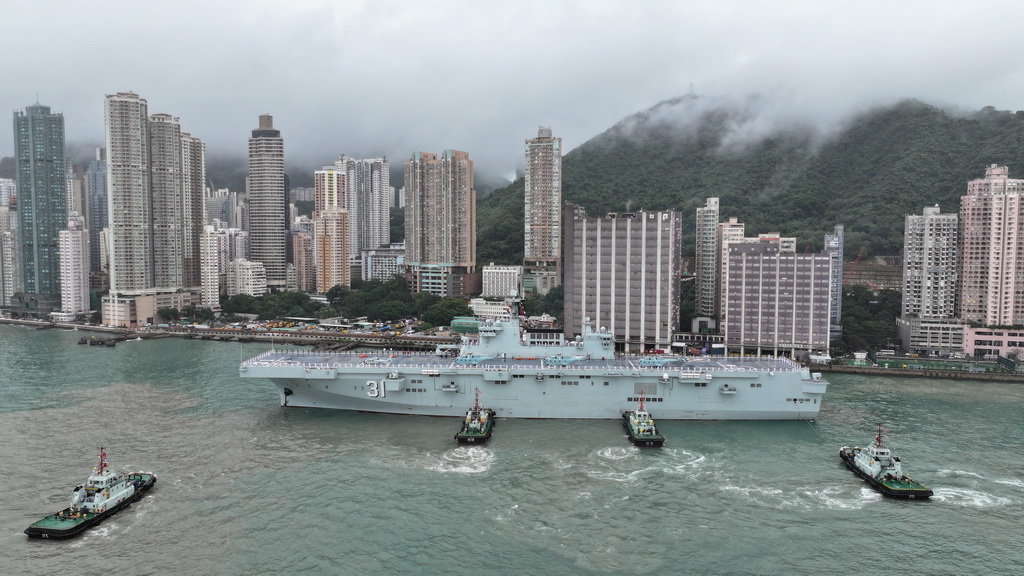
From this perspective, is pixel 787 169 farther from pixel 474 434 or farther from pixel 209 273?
pixel 474 434

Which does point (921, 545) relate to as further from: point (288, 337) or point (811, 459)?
point (288, 337)

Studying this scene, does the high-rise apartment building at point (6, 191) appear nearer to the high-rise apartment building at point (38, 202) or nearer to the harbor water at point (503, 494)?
the high-rise apartment building at point (38, 202)

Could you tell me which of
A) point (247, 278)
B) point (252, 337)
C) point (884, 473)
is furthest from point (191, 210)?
point (884, 473)

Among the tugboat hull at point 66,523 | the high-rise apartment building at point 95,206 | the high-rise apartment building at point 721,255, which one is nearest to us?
the tugboat hull at point 66,523

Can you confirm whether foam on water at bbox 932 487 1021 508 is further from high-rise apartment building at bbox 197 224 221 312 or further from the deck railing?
high-rise apartment building at bbox 197 224 221 312

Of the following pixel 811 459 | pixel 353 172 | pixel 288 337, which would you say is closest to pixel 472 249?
pixel 288 337

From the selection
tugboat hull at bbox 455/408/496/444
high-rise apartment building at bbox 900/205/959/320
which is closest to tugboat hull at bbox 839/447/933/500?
tugboat hull at bbox 455/408/496/444

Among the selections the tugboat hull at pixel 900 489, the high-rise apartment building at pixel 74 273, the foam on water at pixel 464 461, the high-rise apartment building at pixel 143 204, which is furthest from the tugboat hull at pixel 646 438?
the high-rise apartment building at pixel 74 273
